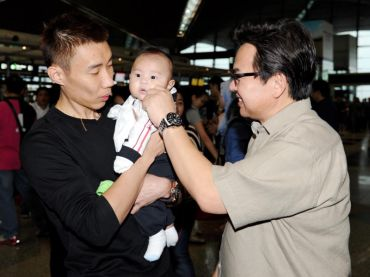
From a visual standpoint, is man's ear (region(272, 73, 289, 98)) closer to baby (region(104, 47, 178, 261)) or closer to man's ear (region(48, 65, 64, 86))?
baby (region(104, 47, 178, 261))

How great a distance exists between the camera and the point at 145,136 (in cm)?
165

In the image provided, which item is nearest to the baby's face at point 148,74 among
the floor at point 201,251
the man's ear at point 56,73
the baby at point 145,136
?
the baby at point 145,136

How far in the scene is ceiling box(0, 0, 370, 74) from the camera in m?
10.2

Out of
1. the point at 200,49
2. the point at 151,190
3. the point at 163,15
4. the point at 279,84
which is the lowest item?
the point at 151,190

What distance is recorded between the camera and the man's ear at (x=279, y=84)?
1447mm

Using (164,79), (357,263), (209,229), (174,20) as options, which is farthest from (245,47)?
(174,20)

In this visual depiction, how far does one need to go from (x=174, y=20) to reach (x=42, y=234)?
1339 cm

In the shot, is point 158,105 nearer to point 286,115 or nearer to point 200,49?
point 286,115

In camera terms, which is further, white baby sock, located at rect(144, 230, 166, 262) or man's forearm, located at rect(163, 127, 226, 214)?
white baby sock, located at rect(144, 230, 166, 262)

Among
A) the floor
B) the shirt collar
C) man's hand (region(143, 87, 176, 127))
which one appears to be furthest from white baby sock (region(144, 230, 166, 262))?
the floor

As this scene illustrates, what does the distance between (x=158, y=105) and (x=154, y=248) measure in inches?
22.5

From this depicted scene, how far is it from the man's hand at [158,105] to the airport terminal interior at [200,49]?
37 cm

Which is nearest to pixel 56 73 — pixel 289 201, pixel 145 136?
pixel 145 136

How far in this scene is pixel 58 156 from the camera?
4.68 feet
